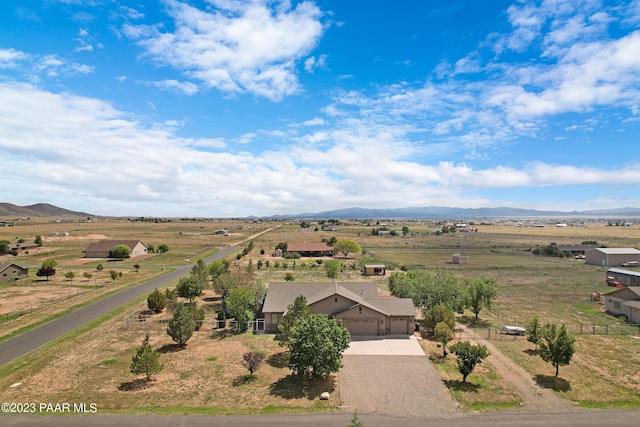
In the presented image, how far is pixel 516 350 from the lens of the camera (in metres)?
35.9

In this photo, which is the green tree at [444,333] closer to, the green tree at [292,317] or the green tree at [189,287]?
the green tree at [292,317]

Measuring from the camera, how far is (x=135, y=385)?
27547 mm

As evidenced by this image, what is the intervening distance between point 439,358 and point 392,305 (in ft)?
28.8

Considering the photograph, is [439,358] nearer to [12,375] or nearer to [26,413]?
[26,413]

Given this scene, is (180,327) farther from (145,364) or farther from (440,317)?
(440,317)

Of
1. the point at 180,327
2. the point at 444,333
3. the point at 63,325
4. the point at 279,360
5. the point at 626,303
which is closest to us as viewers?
the point at 279,360

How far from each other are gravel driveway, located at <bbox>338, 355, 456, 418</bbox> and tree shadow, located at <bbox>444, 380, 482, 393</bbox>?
0.58m

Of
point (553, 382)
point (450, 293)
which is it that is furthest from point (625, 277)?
point (553, 382)

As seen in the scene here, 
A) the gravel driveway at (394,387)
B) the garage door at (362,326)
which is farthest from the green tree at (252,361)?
the garage door at (362,326)

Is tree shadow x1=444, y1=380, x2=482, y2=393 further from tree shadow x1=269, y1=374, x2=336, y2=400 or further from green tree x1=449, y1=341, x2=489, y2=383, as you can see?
tree shadow x1=269, y1=374, x2=336, y2=400

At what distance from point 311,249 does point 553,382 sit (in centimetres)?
8700

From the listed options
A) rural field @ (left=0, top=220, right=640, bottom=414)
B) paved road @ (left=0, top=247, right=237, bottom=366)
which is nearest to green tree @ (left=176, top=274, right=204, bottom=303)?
rural field @ (left=0, top=220, right=640, bottom=414)

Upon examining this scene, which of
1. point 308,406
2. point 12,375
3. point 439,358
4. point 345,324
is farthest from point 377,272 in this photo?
point 12,375

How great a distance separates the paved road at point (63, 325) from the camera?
34.1m
